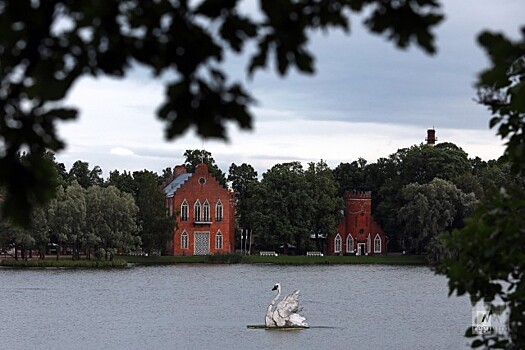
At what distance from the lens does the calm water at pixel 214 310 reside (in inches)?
950

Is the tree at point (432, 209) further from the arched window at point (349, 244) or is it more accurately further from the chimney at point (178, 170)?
the chimney at point (178, 170)

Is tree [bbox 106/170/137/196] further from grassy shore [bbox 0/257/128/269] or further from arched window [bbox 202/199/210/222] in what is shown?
grassy shore [bbox 0/257/128/269]

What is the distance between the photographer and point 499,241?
4941 millimetres

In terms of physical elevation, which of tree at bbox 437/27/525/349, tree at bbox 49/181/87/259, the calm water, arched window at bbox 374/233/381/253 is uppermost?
tree at bbox 49/181/87/259

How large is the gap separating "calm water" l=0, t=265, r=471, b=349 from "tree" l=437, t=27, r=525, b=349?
679 inches

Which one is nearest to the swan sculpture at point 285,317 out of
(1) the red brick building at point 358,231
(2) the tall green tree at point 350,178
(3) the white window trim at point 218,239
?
(3) the white window trim at point 218,239

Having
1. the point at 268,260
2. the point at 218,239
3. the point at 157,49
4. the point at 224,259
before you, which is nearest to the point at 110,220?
the point at 224,259

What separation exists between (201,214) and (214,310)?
123 ft

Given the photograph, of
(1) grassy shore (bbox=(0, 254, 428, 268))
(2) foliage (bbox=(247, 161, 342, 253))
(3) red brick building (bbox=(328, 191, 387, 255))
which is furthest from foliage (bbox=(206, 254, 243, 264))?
(3) red brick building (bbox=(328, 191, 387, 255))

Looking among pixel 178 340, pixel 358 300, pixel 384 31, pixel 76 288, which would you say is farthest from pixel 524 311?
pixel 76 288

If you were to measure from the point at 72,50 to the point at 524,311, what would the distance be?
3736 millimetres

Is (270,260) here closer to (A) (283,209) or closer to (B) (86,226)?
(A) (283,209)

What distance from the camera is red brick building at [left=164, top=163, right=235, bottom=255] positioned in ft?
224

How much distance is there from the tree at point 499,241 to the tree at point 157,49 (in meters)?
2.45
